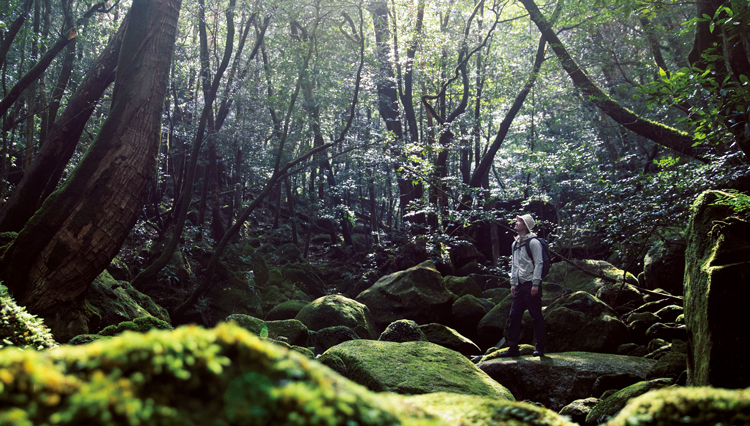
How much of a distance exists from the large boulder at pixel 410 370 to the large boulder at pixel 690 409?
9.87 ft

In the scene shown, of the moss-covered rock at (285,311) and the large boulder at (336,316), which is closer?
the large boulder at (336,316)

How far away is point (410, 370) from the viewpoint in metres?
4.99

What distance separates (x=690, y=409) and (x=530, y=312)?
5.50 m

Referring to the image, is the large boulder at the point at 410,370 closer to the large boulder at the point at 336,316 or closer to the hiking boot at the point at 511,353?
the hiking boot at the point at 511,353

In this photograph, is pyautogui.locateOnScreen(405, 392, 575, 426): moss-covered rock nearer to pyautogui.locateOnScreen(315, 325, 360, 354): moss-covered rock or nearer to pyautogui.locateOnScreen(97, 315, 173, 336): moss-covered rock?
pyautogui.locateOnScreen(97, 315, 173, 336): moss-covered rock

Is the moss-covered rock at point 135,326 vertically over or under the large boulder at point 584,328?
under

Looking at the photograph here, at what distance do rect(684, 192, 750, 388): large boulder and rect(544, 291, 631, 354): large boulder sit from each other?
3.02m

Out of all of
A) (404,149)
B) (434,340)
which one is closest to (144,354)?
(434,340)

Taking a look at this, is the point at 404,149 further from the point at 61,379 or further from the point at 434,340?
the point at 61,379

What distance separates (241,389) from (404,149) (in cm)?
1026

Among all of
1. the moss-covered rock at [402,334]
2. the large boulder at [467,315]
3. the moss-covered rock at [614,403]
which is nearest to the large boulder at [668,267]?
the large boulder at [467,315]

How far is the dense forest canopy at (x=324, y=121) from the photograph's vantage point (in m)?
5.21

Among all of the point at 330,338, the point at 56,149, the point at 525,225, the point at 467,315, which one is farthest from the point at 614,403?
the point at 56,149

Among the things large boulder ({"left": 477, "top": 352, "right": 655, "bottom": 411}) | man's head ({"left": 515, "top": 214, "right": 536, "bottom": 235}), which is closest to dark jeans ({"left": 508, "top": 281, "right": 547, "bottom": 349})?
large boulder ({"left": 477, "top": 352, "right": 655, "bottom": 411})
